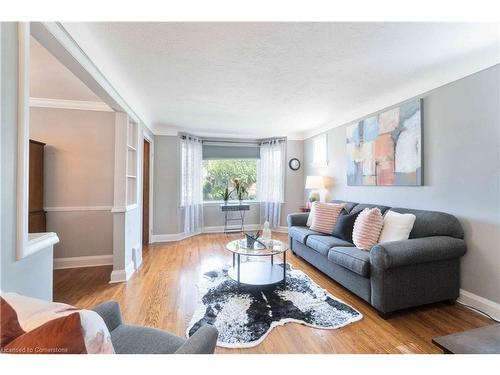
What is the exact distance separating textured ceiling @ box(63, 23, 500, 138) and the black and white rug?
88.2 inches

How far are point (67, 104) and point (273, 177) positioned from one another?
3836 mm

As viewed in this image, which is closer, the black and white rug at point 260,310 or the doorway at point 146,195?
the black and white rug at point 260,310

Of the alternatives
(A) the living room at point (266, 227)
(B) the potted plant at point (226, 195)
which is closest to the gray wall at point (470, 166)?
(A) the living room at point (266, 227)

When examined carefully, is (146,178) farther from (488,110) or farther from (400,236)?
(488,110)

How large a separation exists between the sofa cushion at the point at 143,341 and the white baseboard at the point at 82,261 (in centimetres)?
241

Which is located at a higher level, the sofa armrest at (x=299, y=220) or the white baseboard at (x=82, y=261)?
the sofa armrest at (x=299, y=220)

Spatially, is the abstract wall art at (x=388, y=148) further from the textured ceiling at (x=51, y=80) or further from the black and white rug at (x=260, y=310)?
the textured ceiling at (x=51, y=80)

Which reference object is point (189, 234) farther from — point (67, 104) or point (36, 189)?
point (67, 104)

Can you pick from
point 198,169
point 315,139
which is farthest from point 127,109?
point 315,139

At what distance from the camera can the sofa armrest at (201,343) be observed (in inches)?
32.9

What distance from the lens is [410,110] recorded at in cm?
257

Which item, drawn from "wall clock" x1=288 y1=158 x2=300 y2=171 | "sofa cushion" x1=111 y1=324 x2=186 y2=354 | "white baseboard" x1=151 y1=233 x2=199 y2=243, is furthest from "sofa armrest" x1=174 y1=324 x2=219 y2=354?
"wall clock" x1=288 y1=158 x2=300 y2=171

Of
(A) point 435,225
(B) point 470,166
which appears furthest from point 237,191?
(B) point 470,166
